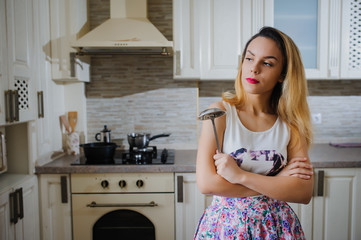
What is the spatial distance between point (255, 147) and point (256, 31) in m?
1.37

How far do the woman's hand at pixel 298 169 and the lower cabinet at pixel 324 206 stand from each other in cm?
98

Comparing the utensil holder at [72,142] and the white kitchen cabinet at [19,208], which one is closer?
the white kitchen cabinet at [19,208]

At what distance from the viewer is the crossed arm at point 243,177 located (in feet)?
3.81

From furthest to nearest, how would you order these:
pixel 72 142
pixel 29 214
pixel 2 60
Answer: pixel 72 142, pixel 29 214, pixel 2 60

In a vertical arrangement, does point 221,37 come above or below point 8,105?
above

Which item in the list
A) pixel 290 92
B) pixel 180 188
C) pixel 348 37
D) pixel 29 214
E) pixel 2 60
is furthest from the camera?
pixel 348 37

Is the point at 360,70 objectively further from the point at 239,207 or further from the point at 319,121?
the point at 239,207

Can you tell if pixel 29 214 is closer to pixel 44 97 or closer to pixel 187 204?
pixel 44 97

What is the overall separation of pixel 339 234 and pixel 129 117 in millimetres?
1743

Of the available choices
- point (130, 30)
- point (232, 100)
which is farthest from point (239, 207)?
point (130, 30)

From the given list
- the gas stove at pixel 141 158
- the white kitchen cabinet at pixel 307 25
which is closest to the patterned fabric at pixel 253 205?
the gas stove at pixel 141 158

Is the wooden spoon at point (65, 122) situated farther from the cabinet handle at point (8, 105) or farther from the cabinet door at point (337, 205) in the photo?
the cabinet door at point (337, 205)

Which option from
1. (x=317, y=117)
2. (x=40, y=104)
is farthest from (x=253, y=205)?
(x=317, y=117)

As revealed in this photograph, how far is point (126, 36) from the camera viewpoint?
2.26 m
